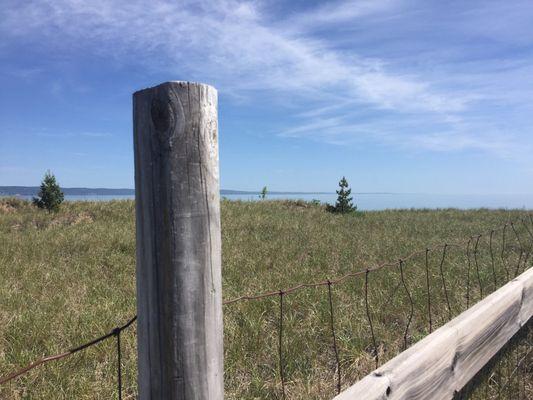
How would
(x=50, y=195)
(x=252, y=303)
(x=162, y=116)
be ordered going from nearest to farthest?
(x=162, y=116) < (x=252, y=303) < (x=50, y=195)

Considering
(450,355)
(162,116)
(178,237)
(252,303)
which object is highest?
(162,116)

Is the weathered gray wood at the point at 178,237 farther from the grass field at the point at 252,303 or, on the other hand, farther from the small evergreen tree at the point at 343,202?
the small evergreen tree at the point at 343,202

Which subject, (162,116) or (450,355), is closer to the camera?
(162,116)

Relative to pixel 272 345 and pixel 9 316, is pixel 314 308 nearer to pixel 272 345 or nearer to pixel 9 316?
pixel 272 345

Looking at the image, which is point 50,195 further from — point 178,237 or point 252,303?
point 178,237

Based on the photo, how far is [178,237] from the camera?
1.00 metres

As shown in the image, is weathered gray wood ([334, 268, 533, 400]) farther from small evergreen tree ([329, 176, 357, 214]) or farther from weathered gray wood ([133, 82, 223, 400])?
small evergreen tree ([329, 176, 357, 214])

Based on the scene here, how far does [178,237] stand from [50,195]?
1408 cm

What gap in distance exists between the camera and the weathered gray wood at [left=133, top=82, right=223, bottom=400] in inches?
38.9

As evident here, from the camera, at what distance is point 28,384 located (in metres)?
2.96

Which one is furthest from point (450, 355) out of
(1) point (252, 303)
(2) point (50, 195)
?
(2) point (50, 195)

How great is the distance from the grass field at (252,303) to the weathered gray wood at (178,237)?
6.78ft

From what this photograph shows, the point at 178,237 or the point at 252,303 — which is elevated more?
the point at 178,237

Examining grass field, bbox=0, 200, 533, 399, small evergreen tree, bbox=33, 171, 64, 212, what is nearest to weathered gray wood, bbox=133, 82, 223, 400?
grass field, bbox=0, 200, 533, 399
